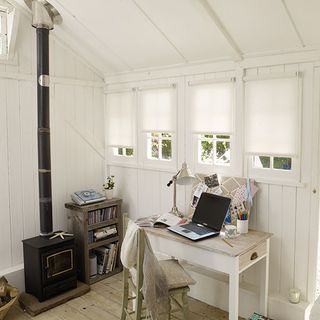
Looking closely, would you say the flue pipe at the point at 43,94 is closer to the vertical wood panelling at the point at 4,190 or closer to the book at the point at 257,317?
the vertical wood panelling at the point at 4,190

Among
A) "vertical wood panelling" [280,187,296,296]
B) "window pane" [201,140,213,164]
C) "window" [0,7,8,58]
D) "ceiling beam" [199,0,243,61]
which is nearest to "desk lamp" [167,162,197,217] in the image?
"window pane" [201,140,213,164]

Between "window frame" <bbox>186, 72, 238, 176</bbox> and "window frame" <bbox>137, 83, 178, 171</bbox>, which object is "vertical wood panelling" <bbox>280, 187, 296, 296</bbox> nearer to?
"window frame" <bbox>186, 72, 238, 176</bbox>

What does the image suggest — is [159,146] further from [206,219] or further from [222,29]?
[222,29]

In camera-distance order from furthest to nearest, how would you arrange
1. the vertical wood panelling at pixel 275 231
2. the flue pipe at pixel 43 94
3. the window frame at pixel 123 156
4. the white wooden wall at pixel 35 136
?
the window frame at pixel 123 156 → the white wooden wall at pixel 35 136 → the flue pipe at pixel 43 94 → the vertical wood panelling at pixel 275 231

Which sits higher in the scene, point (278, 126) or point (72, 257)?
point (278, 126)

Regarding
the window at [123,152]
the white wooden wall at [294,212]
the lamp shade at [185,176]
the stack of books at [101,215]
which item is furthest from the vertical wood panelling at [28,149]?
the white wooden wall at [294,212]

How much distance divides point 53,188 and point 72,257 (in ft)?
2.61

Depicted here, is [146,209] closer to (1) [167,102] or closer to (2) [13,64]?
(1) [167,102]

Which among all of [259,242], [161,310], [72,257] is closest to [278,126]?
[259,242]

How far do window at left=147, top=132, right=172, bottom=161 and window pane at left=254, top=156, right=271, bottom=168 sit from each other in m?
0.97

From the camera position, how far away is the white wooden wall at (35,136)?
3.46m

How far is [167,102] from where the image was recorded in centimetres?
361

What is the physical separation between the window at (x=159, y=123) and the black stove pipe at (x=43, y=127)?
3.34 feet

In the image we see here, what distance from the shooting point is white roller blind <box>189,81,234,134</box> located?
3127mm
